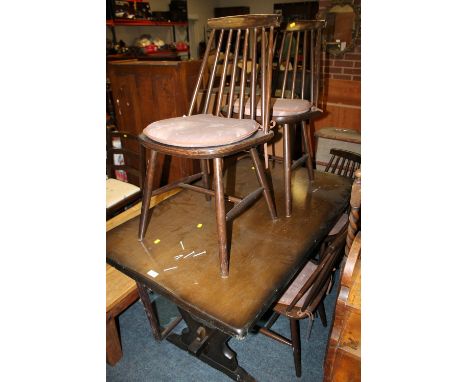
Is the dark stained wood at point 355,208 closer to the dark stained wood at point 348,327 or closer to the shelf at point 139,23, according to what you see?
the dark stained wood at point 348,327

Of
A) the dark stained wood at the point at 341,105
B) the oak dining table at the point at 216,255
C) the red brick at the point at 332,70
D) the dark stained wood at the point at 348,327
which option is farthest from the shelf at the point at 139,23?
the dark stained wood at the point at 348,327

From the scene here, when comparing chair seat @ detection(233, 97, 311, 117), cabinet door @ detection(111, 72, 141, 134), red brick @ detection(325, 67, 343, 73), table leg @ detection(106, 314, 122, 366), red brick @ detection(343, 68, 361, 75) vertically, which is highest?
red brick @ detection(325, 67, 343, 73)

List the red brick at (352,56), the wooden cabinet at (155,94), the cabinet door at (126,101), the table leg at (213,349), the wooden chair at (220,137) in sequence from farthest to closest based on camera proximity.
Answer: the red brick at (352,56) → the cabinet door at (126,101) → the wooden cabinet at (155,94) → the table leg at (213,349) → the wooden chair at (220,137)

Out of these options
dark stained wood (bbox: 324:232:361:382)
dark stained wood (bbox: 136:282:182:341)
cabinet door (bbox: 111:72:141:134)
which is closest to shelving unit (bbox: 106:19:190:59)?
cabinet door (bbox: 111:72:141:134)

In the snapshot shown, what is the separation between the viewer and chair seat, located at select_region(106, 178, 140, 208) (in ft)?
6.26

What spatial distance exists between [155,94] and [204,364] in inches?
75.5

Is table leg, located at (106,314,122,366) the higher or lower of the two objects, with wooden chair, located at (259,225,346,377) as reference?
lower

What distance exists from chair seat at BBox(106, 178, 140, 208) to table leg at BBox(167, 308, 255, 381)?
81 centimetres

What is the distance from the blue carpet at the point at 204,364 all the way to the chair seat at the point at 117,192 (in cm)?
72

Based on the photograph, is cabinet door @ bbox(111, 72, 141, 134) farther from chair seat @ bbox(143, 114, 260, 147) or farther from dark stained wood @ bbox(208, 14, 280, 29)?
chair seat @ bbox(143, 114, 260, 147)

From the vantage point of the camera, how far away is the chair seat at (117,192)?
191cm
